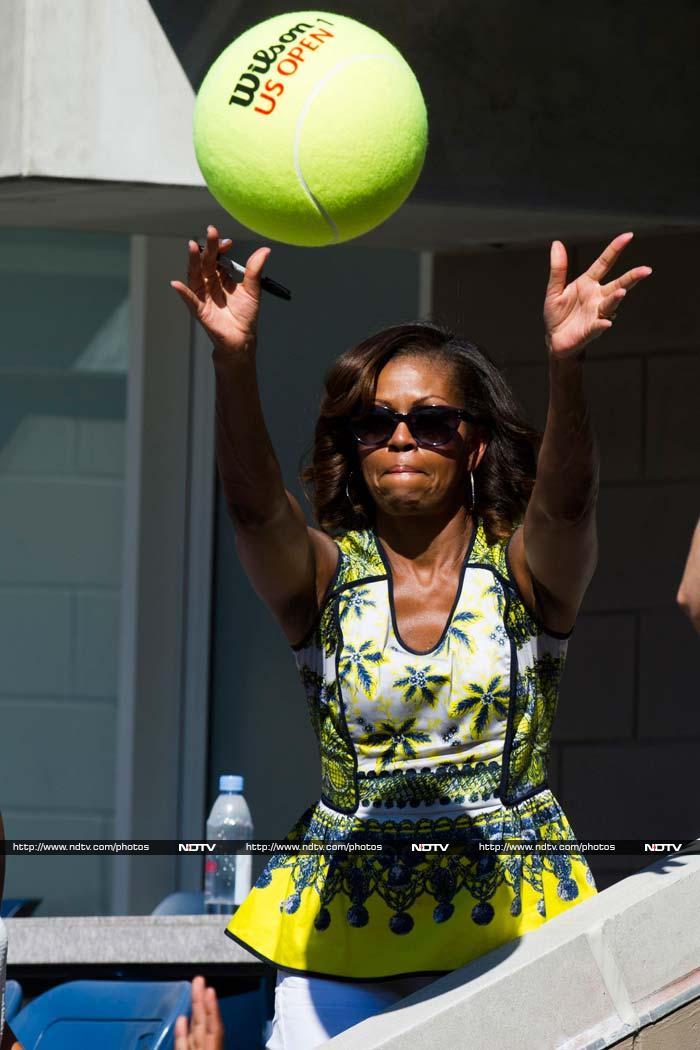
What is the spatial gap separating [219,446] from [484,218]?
8.47 feet

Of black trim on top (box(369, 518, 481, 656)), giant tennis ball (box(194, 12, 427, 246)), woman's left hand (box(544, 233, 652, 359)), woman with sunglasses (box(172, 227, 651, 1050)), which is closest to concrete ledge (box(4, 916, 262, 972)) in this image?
woman with sunglasses (box(172, 227, 651, 1050))

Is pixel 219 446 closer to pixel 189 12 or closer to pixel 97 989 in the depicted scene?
pixel 97 989

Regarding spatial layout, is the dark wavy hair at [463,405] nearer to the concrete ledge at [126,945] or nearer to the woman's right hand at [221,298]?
the woman's right hand at [221,298]

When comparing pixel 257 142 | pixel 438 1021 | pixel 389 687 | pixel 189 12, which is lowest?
pixel 438 1021

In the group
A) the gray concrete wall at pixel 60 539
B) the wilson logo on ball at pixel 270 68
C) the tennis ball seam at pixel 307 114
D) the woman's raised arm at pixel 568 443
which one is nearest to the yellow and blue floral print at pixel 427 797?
the woman's raised arm at pixel 568 443

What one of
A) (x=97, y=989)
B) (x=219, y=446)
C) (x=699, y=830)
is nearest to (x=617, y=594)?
(x=699, y=830)

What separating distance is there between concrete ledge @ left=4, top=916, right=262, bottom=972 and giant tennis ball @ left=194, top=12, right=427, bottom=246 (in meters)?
2.43

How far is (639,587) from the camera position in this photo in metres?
5.83

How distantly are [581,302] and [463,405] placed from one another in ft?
1.67

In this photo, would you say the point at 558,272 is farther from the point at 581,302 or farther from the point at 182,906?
the point at 182,906

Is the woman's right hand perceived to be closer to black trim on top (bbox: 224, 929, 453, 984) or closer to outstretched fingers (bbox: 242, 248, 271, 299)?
outstretched fingers (bbox: 242, 248, 271, 299)

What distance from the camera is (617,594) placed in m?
5.86

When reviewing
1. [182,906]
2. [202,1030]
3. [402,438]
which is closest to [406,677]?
[402,438]

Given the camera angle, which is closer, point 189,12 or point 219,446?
point 219,446
